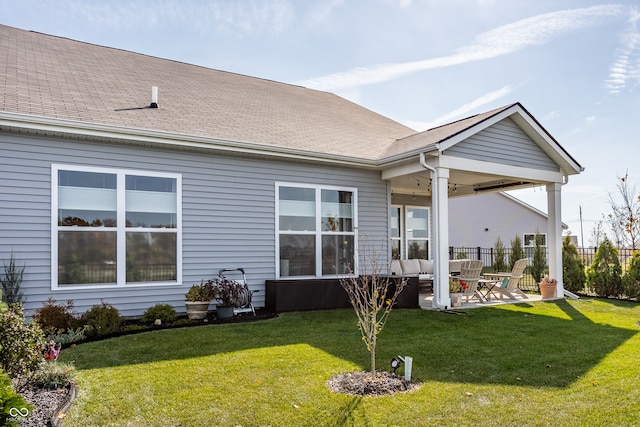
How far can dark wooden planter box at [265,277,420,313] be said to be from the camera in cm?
865

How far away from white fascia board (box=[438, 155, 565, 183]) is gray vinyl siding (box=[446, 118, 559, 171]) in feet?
0.31

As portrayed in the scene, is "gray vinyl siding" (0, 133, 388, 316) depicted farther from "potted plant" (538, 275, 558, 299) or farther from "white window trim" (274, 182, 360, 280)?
"potted plant" (538, 275, 558, 299)

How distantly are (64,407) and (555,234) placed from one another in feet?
35.1

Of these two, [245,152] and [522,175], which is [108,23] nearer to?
[245,152]

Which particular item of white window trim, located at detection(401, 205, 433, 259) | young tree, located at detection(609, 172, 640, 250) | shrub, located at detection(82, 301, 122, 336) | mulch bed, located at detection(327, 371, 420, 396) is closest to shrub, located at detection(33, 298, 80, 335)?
shrub, located at detection(82, 301, 122, 336)

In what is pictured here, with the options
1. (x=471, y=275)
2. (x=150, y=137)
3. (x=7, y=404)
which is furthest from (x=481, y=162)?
(x=7, y=404)

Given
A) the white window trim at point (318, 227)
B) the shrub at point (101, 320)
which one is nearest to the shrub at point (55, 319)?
the shrub at point (101, 320)

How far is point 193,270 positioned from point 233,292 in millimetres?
963

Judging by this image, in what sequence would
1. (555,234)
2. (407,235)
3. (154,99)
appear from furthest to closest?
(407,235), (555,234), (154,99)

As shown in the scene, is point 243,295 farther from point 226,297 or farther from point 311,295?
point 311,295

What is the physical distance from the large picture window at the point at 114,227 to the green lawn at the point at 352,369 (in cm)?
162

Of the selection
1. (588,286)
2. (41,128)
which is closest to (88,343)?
(41,128)

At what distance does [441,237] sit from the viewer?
351 inches

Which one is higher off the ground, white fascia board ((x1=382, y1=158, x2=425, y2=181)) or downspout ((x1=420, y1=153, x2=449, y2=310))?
white fascia board ((x1=382, y1=158, x2=425, y2=181))
